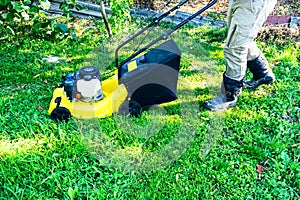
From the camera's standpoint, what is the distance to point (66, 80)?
107 inches

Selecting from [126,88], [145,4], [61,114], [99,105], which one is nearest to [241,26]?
[126,88]

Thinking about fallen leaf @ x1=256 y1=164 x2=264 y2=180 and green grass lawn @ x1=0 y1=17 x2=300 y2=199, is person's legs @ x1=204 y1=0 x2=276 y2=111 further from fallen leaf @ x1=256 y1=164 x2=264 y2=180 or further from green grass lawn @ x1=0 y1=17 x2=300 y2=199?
fallen leaf @ x1=256 y1=164 x2=264 y2=180

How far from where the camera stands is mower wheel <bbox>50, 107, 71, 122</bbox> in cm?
262

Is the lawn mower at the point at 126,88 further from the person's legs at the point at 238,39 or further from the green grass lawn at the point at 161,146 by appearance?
the person's legs at the point at 238,39

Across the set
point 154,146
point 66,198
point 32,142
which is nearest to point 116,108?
point 154,146

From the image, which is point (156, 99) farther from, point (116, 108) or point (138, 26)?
point (138, 26)

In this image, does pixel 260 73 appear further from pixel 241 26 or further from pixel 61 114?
pixel 61 114

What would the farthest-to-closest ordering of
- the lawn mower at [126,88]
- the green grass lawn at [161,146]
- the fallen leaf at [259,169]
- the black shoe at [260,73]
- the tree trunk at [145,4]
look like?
the tree trunk at [145,4], the black shoe at [260,73], the lawn mower at [126,88], the fallen leaf at [259,169], the green grass lawn at [161,146]

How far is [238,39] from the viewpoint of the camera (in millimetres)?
2551

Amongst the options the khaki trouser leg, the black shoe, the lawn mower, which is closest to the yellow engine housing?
the lawn mower

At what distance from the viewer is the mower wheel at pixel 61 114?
262cm

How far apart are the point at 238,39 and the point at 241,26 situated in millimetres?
102

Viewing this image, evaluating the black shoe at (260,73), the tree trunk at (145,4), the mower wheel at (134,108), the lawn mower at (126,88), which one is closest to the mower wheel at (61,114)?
the lawn mower at (126,88)

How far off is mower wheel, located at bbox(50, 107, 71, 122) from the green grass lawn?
0.05 meters
